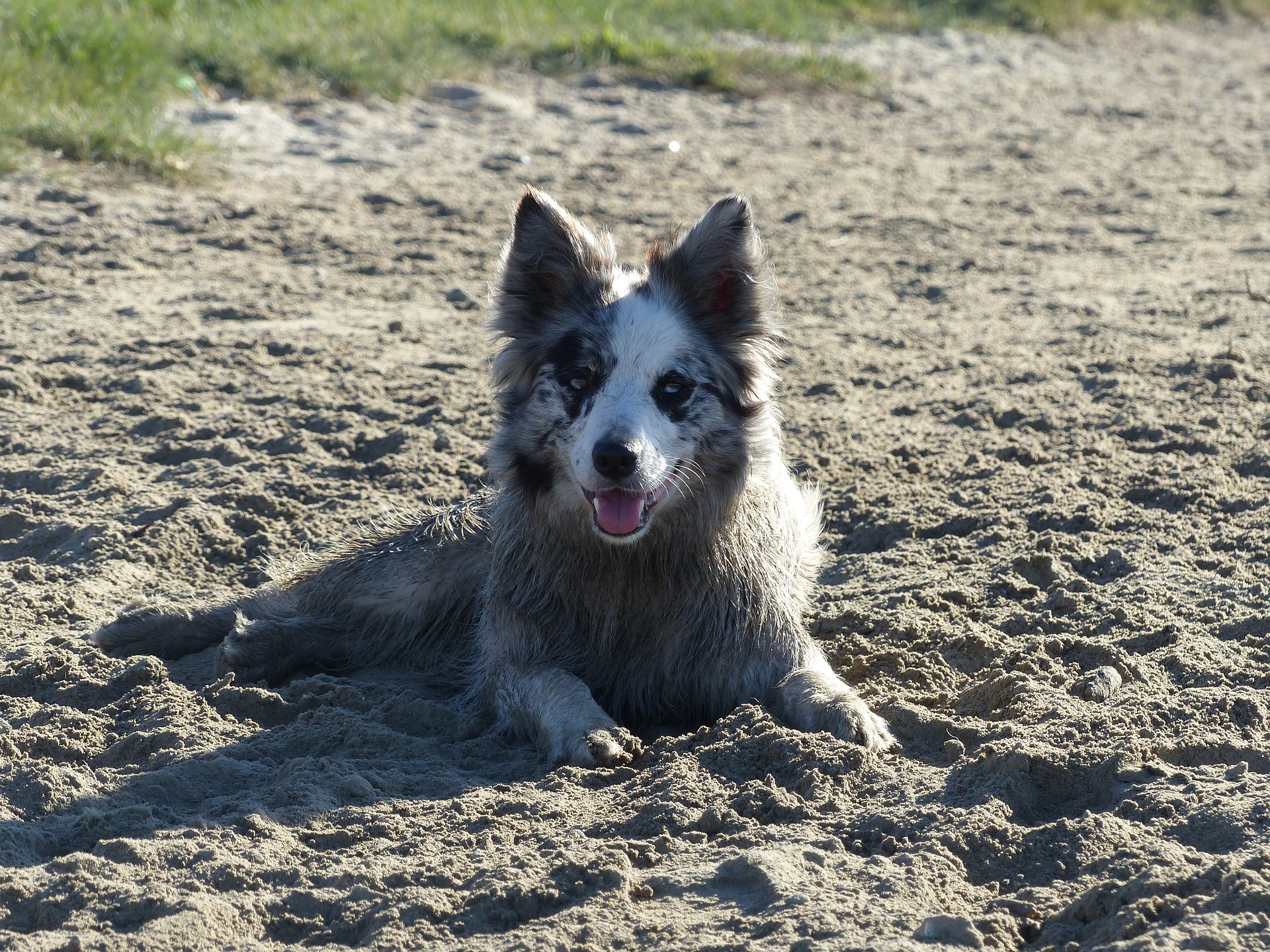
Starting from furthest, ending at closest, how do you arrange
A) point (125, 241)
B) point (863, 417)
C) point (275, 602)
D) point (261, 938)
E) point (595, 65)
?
point (595, 65) < point (125, 241) < point (863, 417) < point (275, 602) < point (261, 938)

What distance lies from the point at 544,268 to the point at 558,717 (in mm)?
1602

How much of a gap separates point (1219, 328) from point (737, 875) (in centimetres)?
604

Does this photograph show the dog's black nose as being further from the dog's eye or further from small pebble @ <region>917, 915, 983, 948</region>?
small pebble @ <region>917, 915, 983, 948</region>

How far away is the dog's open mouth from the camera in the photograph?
468cm

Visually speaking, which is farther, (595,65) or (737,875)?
(595,65)

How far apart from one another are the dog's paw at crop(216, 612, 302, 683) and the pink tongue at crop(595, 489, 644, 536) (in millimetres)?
1574

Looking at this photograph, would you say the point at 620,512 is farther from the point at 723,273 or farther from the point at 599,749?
the point at 723,273

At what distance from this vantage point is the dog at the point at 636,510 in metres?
4.85

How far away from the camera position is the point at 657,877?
3645 mm

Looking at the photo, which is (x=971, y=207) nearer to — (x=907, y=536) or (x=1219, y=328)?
(x=1219, y=328)

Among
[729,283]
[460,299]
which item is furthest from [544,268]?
[460,299]

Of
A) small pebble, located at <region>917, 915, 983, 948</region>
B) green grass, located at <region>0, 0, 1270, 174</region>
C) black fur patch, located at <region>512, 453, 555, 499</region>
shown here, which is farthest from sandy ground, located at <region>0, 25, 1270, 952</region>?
black fur patch, located at <region>512, 453, 555, 499</region>

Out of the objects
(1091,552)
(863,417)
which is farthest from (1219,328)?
(1091,552)

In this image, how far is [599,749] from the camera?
4457 mm
